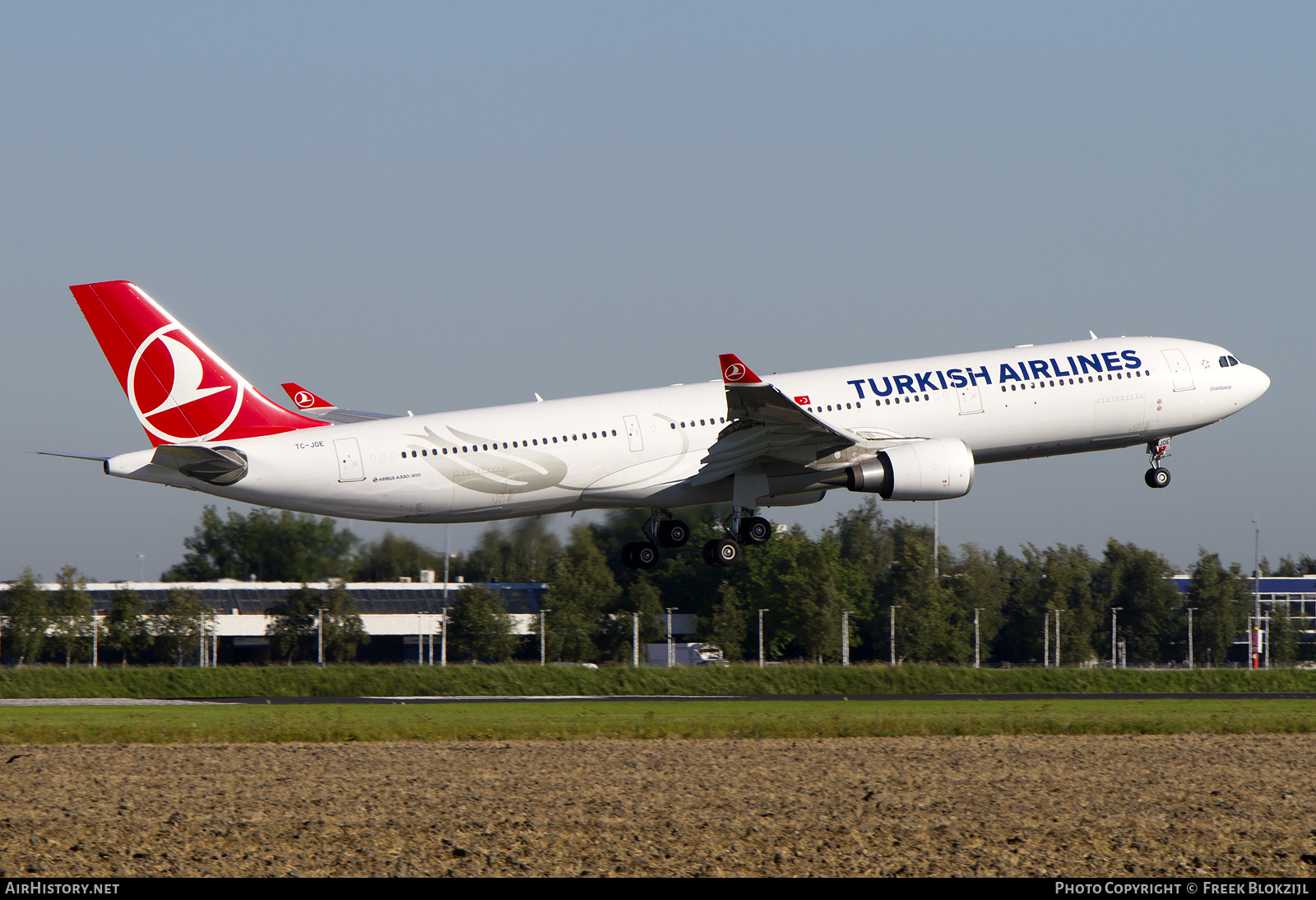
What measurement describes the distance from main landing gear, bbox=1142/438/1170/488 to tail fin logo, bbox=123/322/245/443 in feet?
93.2

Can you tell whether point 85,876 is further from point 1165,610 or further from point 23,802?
point 1165,610

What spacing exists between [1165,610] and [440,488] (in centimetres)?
10006

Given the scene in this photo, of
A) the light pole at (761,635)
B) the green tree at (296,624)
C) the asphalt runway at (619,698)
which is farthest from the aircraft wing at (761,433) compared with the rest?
the light pole at (761,635)

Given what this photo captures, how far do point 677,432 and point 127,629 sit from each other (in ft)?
221

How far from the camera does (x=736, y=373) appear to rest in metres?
38.9

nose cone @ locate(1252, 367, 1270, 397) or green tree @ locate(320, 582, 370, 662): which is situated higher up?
nose cone @ locate(1252, 367, 1270, 397)

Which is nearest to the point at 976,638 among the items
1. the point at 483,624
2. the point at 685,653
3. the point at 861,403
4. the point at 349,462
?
the point at 685,653

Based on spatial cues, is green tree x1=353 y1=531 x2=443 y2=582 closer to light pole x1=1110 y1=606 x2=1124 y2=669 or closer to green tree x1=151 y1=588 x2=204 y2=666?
green tree x1=151 y1=588 x2=204 y2=666

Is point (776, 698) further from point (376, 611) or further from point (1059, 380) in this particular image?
point (376, 611)

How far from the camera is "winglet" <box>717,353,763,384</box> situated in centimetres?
3850

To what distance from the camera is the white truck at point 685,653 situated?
103 metres

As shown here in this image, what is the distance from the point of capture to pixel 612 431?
41.9 meters

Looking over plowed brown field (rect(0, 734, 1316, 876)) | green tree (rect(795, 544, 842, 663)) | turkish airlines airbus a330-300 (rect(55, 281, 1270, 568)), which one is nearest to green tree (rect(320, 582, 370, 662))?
green tree (rect(795, 544, 842, 663))
